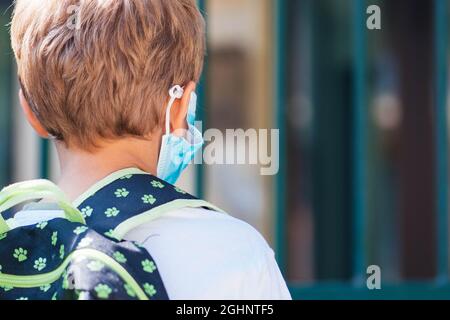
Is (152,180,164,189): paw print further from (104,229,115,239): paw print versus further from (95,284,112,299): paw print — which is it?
(95,284,112,299): paw print

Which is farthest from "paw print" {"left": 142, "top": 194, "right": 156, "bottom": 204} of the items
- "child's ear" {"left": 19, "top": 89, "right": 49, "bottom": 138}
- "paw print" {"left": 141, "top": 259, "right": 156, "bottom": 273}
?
"child's ear" {"left": 19, "top": 89, "right": 49, "bottom": 138}

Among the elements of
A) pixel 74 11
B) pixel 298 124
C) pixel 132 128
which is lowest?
pixel 298 124

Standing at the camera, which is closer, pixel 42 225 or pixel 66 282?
pixel 66 282

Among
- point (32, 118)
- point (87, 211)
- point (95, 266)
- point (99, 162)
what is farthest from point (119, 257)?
point (32, 118)

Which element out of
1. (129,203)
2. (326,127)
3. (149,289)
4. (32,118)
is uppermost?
(32,118)

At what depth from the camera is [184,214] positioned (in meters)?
1.47

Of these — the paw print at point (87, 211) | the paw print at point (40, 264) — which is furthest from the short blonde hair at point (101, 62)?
the paw print at point (40, 264)

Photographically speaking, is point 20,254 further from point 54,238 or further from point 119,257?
point 119,257

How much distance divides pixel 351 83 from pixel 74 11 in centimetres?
387

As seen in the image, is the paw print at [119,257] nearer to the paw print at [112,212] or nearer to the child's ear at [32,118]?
the paw print at [112,212]

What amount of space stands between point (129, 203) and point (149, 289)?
0.51 ft

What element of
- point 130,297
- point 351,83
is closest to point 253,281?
point 130,297

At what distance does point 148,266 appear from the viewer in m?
1.38

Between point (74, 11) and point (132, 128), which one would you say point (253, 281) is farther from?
point (74, 11)
